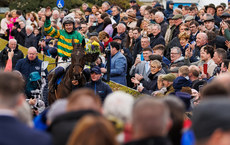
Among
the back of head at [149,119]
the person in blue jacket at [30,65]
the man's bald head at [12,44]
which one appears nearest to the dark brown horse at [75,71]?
the person in blue jacket at [30,65]

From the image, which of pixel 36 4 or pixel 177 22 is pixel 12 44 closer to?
pixel 177 22

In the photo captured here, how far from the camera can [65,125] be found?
4441 mm

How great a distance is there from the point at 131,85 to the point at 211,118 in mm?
10309

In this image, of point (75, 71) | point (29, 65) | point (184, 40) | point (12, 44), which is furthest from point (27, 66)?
point (184, 40)

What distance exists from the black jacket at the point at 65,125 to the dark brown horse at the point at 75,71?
6.05 metres

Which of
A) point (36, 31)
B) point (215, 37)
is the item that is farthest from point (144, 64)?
point (36, 31)

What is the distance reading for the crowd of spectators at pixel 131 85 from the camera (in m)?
4.09

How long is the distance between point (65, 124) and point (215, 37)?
30.3 ft

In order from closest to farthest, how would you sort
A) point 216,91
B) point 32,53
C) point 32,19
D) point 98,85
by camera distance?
point 216,91 → point 98,85 → point 32,53 → point 32,19

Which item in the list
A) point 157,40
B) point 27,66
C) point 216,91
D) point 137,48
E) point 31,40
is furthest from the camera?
point 31,40

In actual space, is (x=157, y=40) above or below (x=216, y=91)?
below

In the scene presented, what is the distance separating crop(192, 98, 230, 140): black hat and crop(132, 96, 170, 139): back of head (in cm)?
31

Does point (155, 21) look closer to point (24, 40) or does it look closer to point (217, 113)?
point (24, 40)

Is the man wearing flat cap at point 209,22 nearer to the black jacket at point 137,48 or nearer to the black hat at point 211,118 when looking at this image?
the black jacket at point 137,48
